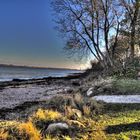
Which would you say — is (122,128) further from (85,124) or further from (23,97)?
(23,97)

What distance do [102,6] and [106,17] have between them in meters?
0.85

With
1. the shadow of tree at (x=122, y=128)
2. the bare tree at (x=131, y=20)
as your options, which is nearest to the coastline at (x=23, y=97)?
the shadow of tree at (x=122, y=128)

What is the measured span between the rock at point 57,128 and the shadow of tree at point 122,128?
1.01m

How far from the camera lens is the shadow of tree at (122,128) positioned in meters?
7.47

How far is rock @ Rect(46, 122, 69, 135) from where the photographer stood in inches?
284

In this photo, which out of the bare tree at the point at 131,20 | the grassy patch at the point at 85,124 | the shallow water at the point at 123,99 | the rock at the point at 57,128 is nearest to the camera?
the grassy patch at the point at 85,124

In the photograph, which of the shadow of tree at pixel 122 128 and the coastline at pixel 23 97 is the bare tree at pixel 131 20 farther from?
the shadow of tree at pixel 122 128

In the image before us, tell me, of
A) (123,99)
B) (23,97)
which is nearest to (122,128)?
(123,99)

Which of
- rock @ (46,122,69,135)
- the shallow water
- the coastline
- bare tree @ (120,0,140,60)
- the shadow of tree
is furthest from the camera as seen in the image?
bare tree @ (120,0,140,60)

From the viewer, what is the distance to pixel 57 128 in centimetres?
730

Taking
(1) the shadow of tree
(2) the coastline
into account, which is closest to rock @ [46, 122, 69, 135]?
(1) the shadow of tree

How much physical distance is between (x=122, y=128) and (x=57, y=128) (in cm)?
163

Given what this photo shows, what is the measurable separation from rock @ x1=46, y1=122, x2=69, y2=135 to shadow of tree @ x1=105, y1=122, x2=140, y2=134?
101cm

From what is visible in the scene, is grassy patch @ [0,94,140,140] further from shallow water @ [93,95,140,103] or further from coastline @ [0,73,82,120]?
coastline @ [0,73,82,120]
